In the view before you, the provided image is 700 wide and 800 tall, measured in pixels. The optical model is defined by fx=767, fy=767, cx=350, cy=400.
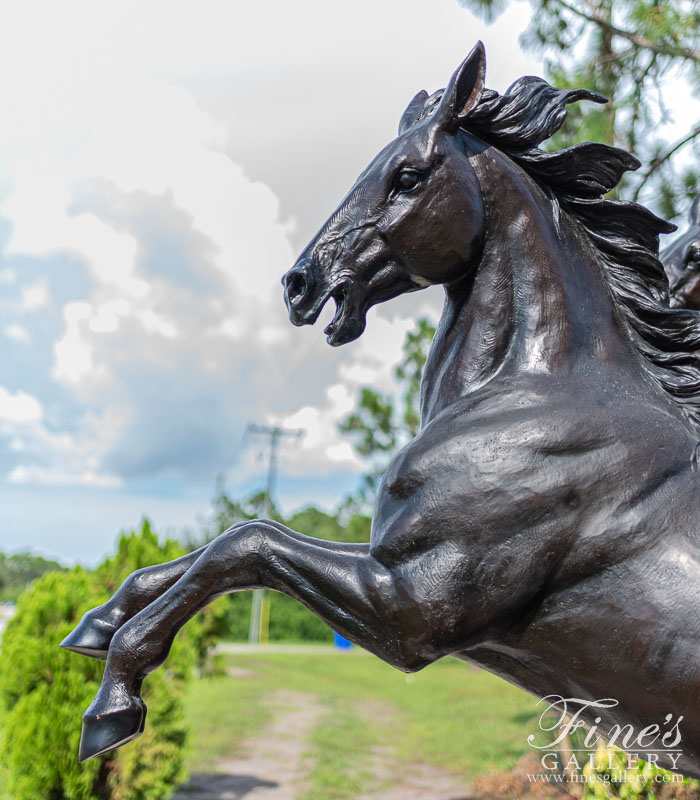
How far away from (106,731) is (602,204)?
Result: 1689mm

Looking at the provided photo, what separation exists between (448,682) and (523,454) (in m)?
16.1

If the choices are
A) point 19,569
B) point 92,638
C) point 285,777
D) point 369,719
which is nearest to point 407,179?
point 92,638

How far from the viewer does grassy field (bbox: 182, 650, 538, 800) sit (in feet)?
27.5

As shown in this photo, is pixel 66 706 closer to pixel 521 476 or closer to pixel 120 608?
pixel 120 608

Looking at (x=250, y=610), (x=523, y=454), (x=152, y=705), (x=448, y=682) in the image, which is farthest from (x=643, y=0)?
(x=250, y=610)

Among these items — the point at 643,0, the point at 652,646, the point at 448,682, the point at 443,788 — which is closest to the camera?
the point at 652,646

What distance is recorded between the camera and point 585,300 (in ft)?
6.15

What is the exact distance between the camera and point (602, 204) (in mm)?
1951

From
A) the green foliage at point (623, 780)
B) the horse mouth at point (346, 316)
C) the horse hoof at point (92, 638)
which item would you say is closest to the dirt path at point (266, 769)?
the green foliage at point (623, 780)

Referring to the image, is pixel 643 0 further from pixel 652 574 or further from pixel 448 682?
pixel 448 682

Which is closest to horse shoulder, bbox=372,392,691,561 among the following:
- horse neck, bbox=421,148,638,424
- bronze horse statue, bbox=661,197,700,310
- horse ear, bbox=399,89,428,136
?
horse neck, bbox=421,148,638,424

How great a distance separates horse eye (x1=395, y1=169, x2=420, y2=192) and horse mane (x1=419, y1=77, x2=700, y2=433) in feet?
0.77

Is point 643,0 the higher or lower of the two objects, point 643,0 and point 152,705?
the higher

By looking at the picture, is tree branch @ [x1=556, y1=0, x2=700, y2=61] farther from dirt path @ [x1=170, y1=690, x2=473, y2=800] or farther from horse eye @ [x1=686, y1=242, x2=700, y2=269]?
dirt path @ [x1=170, y1=690, x2=473, y2=800]
